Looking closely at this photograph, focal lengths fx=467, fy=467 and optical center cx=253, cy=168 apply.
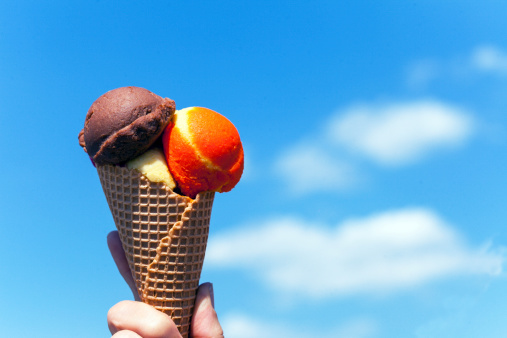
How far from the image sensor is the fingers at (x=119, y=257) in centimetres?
363

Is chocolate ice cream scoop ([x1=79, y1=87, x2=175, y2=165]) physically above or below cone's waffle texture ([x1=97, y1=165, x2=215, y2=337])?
above

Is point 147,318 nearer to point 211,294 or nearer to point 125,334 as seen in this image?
point 125,334

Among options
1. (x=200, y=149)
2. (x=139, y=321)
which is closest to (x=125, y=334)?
(x=139, y=321)

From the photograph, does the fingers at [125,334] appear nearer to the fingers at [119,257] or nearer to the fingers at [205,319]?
the fingers at [205,319]

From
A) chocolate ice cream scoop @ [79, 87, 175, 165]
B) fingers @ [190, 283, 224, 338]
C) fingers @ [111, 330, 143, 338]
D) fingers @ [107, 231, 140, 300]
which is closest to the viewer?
fingers @ [111, 330, 143, 338]

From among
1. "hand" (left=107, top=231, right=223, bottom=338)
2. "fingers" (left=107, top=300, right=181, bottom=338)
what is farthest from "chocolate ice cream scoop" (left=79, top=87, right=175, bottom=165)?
"fingers" (left=107, top=300, right=181, bottom=338)

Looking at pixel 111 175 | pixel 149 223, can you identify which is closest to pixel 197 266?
pixel 149 223

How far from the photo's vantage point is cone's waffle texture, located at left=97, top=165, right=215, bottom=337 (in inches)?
126

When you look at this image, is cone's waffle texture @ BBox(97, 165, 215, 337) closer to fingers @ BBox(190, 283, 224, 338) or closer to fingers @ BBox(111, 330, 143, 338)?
fingers @ BBox(190, 283, 224, 338)

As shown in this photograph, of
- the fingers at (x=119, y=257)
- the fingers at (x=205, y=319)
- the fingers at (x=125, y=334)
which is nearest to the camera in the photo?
the fingers at (x=125, y=334)

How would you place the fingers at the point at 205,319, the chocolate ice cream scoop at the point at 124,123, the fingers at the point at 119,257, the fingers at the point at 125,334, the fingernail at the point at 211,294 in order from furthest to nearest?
the fingers at the point at 119,257, the fingernail at the point at 211,294, the fingers at the point at 205,319, the chocolate ice cream scoop at the point at 124,123, the fingers at the point at 125,334

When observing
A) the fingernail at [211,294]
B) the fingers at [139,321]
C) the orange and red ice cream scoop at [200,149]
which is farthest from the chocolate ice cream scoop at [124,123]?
the fingernail at [211,294]

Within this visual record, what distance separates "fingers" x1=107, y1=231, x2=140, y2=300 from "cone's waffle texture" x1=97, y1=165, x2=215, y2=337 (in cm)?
30

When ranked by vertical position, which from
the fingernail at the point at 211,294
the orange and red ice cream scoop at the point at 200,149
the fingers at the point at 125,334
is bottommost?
the fingers at the point at 125,334
